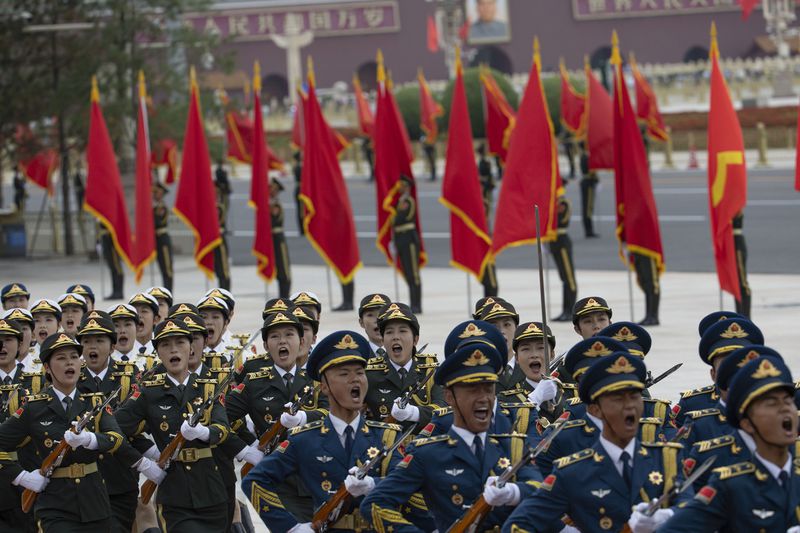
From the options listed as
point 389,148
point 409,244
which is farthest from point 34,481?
point 409,244

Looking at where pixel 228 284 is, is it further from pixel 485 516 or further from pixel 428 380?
pixel 485 516

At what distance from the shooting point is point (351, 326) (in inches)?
727

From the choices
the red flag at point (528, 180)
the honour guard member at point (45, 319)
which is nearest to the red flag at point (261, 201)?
the red flag at point (528, 180)

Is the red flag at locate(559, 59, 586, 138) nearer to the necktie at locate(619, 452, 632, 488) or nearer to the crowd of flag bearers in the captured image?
the crowd of flag bearers

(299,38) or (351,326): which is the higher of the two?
(299,38)

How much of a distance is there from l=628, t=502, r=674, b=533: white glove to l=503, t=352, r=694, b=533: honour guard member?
29 cm

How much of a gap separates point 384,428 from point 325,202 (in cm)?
1232

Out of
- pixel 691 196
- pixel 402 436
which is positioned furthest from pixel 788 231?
pixel 402 436

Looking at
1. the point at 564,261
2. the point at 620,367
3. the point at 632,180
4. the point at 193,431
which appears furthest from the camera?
the point at 564,261

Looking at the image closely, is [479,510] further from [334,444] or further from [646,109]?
[646,109]

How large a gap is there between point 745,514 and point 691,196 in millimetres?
29745

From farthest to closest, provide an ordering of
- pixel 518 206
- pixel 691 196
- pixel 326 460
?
pixel 691 196
pixel 518 206
pixel 326 460

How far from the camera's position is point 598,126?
2248 centimetres

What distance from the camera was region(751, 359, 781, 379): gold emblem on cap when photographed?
534cm
